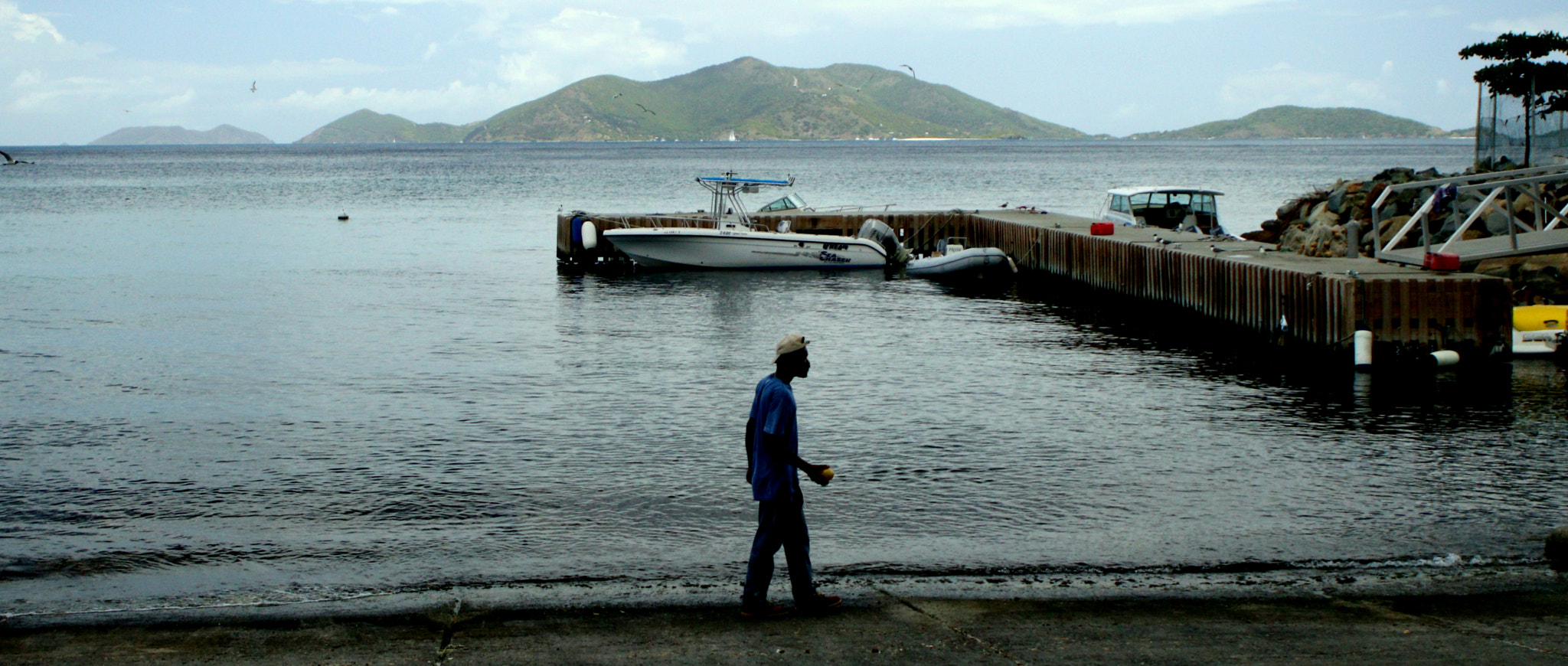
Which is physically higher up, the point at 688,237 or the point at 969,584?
the point at 688,237

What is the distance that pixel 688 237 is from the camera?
3875 centimetres

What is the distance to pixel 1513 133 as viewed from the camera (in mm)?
36562

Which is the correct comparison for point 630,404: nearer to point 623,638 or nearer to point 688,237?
point 623,638

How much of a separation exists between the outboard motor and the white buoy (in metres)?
20.9

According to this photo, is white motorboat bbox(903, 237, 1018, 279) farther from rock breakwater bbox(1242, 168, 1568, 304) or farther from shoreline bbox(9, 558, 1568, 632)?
shoreline bbox(9, 558, 1568, 632)

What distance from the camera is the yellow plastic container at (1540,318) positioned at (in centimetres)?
2100

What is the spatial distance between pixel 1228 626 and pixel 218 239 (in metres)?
52.0

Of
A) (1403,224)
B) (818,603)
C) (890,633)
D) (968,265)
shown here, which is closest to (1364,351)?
(1403,224)

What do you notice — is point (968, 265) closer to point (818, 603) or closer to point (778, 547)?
point (818, 603)

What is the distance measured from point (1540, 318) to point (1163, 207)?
57.8 feet

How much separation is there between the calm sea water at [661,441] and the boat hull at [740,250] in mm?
4023

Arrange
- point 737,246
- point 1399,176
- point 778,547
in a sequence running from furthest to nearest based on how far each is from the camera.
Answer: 1. point 1399,176
2. point 737,246
3. point 778,547

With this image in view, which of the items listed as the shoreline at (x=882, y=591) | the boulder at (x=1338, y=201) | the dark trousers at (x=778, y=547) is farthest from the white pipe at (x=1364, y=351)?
the boulder at (x=1338, y=201)

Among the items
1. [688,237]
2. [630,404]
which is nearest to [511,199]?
[688,237]
